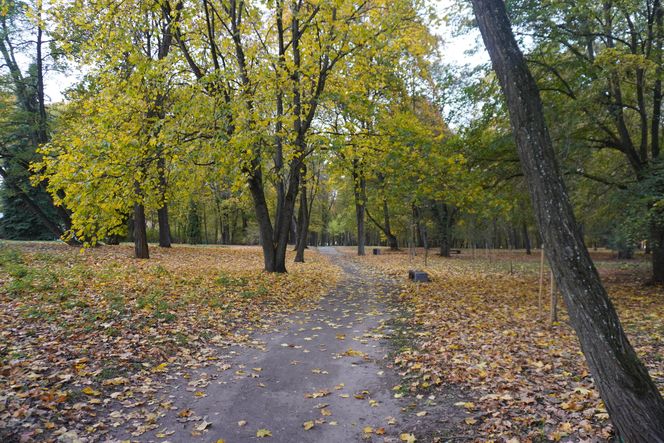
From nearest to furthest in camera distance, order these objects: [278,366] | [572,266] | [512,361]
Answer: [572,266]
[512,361]
[278,366]

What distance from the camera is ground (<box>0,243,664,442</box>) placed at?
13.2 feet

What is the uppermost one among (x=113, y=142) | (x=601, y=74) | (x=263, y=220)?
(x=601, y=74)

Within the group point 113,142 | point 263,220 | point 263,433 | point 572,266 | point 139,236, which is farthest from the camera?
point 139,236

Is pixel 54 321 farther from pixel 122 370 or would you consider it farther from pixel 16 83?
pixel 16 83

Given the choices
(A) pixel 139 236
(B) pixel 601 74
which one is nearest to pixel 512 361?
(B) pixel 601 74

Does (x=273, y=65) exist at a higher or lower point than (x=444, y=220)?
higher

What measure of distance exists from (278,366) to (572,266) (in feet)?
13.6

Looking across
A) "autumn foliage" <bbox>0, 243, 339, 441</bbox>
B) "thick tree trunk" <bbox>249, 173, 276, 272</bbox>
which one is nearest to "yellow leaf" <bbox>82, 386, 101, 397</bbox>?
"autumn foliage" <bbox>0, 243, 339, 441</bbox>

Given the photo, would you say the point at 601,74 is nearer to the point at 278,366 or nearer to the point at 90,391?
the point at 278,366

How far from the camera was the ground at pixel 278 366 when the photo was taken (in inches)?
158

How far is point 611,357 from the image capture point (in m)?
3.20

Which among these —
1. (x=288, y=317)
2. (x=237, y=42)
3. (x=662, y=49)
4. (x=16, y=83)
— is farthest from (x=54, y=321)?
(x=16, y=83)

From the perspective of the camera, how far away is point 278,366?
589 centimetres

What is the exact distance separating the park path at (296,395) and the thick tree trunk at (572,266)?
1.74 metres
